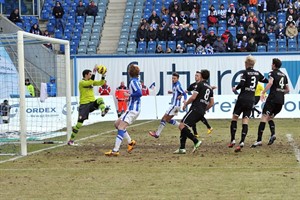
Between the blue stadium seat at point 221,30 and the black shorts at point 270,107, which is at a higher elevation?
the blue stadium seat at point 221,30

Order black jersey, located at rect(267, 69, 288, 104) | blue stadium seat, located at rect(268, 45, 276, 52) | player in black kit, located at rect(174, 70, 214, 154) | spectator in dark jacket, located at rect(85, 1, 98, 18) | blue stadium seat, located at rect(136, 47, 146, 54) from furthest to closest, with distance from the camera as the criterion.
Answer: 1. spectator in dark jacket, located at rect(85, 1, 98, 18)
2. blue stadium seat, located at rect(136, 47, 146, 54)
3. blue stadium seat, located at rect(268, 45, 276, 52)
4. black jersey, located at rect(267, 69, 288, 104)
5. player in black kit, located at rect(174, 70, 214, 154)

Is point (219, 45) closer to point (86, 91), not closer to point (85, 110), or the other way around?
point (86, 91)

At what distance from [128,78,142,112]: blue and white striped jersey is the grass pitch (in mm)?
1049

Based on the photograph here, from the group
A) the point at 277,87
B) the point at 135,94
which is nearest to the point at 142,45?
the point at 277,87

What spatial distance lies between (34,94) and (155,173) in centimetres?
1666

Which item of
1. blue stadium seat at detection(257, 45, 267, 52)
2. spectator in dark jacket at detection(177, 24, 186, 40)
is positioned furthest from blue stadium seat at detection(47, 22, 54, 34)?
blue stadium seat at detection(257, 45, 267, 52)

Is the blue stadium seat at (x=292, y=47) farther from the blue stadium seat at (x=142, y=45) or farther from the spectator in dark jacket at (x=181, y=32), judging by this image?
the blue stadium seat at (x=142, y=45)

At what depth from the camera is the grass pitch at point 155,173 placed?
35.9ft

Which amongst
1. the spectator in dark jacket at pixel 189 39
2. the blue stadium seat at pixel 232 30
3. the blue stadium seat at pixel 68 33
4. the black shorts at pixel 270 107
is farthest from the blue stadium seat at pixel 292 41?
the black shorts at pixel 270 107

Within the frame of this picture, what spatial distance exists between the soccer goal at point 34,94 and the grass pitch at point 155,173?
67.8 inches

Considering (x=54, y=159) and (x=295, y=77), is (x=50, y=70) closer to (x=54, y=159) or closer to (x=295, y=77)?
(x=295, y=77)

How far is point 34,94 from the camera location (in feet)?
95.3

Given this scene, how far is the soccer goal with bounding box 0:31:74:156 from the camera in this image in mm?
19859

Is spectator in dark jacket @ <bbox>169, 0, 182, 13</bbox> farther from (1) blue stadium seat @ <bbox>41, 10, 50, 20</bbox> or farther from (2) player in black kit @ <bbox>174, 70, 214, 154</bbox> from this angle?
(2) player in black kit @ <bbox>174, 70, 214, 154</bbox>
